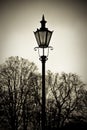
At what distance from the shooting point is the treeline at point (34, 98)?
2023cm

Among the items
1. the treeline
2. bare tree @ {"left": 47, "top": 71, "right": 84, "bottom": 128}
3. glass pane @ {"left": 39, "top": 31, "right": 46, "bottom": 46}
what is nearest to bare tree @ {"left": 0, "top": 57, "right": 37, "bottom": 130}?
the treeline

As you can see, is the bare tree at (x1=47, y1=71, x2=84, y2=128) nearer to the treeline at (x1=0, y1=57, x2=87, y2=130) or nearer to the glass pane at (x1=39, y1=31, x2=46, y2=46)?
the treeline at (x1=0, y1=57, x2=87, y2=130)

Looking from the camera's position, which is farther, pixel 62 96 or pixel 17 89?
pixel 62 96

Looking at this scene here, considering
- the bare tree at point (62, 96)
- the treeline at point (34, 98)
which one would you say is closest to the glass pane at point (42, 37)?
the treeline at point (34, 98)

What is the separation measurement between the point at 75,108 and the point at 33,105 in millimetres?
3693

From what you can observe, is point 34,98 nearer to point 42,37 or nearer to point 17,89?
point 17,89

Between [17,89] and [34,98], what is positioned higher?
[17,89]

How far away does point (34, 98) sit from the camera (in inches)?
824

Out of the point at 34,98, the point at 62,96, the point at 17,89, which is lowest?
the point at 34,98

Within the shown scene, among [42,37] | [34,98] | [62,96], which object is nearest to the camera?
[42,37]

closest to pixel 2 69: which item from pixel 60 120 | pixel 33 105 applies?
pixel 33 105

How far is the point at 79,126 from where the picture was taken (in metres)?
19.7

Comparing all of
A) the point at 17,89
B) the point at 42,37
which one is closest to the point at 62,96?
the point at 17,89

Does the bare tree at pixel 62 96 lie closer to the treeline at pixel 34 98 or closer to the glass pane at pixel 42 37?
the treeline at pixel 34 98
